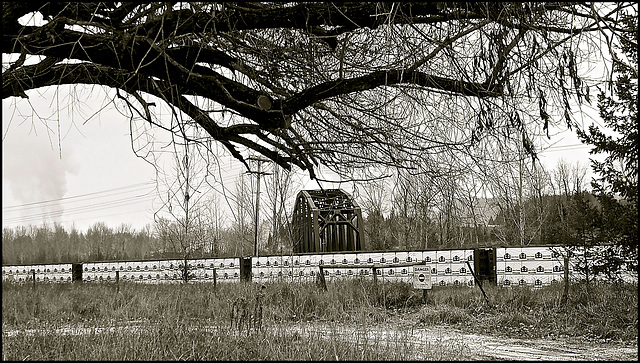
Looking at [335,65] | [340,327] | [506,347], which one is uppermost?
[335,65]

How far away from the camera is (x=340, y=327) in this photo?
7.55 m

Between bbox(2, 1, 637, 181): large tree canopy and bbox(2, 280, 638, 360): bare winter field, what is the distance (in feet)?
6.57

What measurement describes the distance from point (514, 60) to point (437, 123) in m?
1.41

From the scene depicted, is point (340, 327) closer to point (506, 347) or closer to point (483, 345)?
point (483, 345)

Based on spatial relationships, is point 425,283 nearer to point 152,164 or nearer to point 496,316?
point 496,316

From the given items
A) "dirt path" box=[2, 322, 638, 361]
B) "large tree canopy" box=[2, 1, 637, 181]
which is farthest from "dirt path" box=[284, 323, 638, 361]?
"large tree canopy" box=[2, 1, 637, 181]

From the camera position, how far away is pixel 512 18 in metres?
4.91

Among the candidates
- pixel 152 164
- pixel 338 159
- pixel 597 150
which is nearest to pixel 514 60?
pixel 338 159

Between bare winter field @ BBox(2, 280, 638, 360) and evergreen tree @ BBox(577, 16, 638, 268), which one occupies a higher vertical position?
evergreen tree @ BBox(577, 16, 638, 268)

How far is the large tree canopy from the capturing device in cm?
525

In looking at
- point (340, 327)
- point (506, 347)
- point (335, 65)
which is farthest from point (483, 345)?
point (335, 65)

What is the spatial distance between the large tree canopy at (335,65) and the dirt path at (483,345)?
6.16 feet

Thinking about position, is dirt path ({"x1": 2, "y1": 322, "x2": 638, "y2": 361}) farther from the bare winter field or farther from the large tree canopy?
the large tree canopy

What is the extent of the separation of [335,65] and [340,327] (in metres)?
3.00
